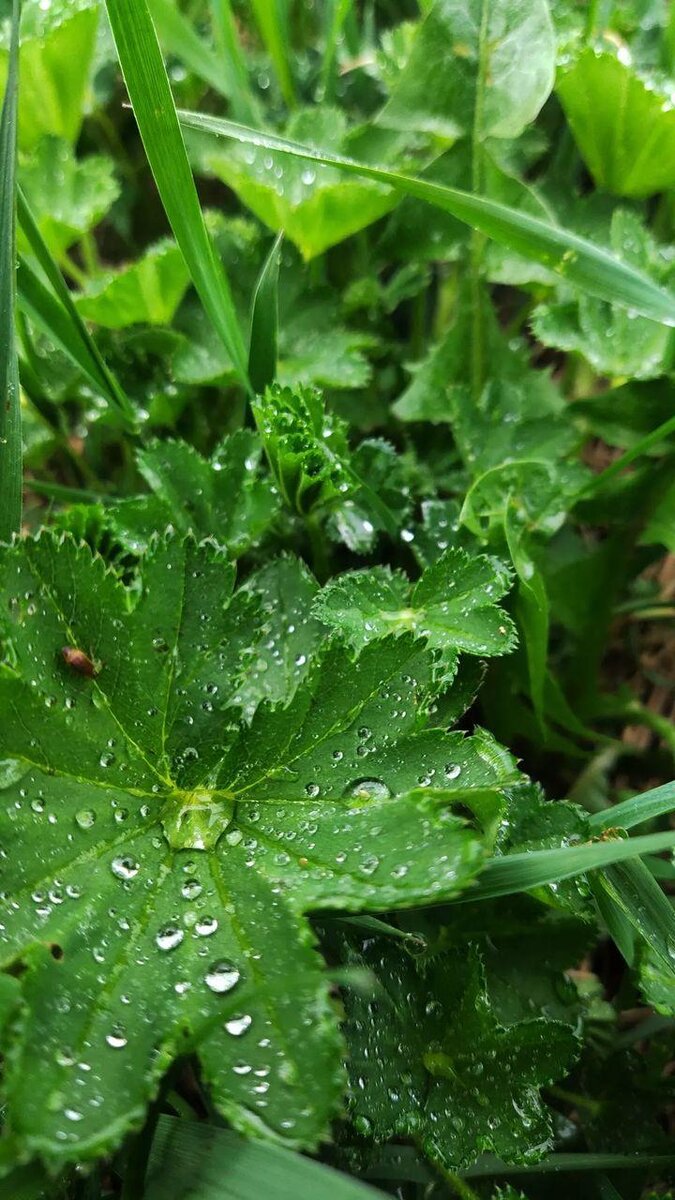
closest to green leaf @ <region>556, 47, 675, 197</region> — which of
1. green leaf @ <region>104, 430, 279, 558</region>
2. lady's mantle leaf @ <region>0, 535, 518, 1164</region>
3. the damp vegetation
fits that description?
the damp vegetation

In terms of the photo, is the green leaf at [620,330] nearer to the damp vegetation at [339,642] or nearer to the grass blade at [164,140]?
the damp vegetation at [339,642]

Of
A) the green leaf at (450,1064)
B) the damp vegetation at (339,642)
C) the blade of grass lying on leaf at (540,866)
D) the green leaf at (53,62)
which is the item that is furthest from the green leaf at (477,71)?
the green leaf at (450,1064)

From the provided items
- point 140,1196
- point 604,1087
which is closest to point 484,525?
point 604,1087

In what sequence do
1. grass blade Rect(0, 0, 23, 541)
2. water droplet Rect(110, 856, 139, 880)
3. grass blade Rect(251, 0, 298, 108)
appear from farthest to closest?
1. grass blade Rect(251, 0, 298, 108)
2. grass blade Rect(0, 0, 23, 541)
3. water droplet Rect(110, 856, 139, 880)

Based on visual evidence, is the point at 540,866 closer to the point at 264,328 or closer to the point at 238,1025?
the point at 238,1025

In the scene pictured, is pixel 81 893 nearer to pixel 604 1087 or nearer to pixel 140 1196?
pixel 140 1196

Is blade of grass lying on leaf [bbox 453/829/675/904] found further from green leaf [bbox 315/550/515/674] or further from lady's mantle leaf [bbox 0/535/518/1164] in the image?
green leaf [bbox 315/550/515/674]
